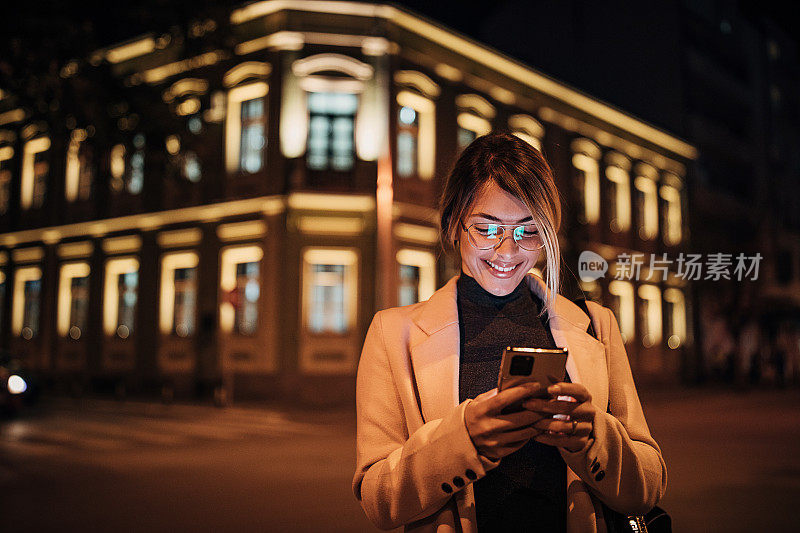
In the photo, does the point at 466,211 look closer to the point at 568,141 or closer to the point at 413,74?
the point at 413,74

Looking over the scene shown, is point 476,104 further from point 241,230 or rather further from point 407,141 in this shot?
point 241,230

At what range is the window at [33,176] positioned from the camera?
2531cm

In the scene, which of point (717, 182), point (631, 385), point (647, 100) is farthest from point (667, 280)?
point (647, 100)

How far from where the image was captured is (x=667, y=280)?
3809mm

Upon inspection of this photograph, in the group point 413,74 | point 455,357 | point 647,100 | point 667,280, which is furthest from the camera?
point 413,74

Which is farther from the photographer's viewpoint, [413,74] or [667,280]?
[413,74]

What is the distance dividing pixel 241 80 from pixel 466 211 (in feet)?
64.2

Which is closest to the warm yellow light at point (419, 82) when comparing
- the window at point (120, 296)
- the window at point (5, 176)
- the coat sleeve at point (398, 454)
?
the window at point (120, 296)

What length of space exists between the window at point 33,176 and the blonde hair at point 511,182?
26.7 m

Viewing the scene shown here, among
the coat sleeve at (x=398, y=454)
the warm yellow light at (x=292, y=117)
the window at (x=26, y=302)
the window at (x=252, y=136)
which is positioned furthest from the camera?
the window at (x=26, y=302)

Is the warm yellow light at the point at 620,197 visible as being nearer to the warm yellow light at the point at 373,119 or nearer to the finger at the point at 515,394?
the warm yellow light at the point at 373,119

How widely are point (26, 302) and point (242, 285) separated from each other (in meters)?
10.9

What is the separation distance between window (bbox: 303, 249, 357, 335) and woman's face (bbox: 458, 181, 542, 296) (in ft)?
56.1

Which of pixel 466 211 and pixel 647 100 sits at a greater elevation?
pixel 647 100
